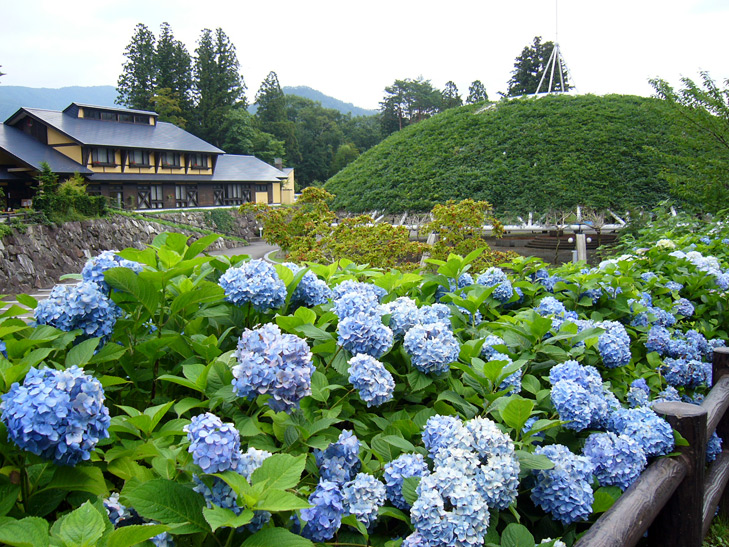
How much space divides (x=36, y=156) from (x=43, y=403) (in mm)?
27221

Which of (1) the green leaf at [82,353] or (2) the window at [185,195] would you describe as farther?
(2) the window at [185,195]

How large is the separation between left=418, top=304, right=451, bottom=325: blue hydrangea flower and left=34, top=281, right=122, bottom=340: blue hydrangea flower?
0.77 metres

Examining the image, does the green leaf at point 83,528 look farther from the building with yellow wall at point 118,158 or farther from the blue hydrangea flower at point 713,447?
the building with yellow wall at point 118,158

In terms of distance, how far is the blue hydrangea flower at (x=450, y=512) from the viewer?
944 millimetres

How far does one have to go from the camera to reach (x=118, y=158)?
26156mm

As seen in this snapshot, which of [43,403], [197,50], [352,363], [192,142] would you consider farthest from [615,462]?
[197,50]

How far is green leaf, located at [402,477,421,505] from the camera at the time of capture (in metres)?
1.01

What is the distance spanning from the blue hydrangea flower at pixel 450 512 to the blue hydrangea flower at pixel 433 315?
50cm

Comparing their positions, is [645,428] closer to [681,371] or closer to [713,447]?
[681,371]

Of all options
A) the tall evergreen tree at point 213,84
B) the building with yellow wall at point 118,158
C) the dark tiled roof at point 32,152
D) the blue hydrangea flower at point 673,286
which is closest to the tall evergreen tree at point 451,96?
the tall evergreen tree at point 213,84

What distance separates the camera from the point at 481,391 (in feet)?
4.55

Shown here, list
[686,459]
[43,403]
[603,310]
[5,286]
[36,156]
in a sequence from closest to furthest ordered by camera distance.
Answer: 1. [43,403]
2. [686,459]
3. [603,310]
4. [5,286]
5. [36,156]

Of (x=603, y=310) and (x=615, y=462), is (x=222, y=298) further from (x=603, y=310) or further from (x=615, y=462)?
(x=603, y=310)

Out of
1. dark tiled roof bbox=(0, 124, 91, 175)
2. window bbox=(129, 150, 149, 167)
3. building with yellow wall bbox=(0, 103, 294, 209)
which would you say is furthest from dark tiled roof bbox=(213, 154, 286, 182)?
dark tiled roof bbox=(0, 124, 91, 175)
